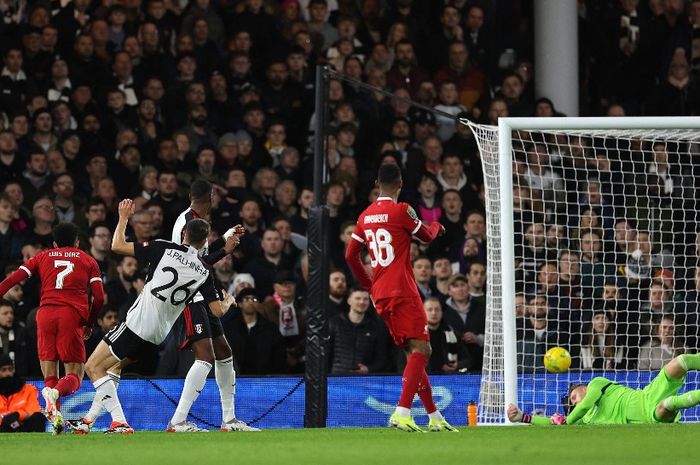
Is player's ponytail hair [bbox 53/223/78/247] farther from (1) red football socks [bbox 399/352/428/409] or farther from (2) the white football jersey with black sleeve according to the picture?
(1) red football socks [bbox 399/352/428/409]

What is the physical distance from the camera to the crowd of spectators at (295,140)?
545 inches

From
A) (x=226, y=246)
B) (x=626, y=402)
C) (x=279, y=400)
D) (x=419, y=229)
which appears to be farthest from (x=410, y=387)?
(x=279, y=400)

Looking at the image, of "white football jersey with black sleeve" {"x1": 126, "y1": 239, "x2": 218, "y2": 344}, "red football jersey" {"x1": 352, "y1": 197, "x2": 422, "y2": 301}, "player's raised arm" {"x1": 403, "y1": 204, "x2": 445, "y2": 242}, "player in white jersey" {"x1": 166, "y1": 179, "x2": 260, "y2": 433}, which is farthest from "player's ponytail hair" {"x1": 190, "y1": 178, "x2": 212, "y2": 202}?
"player's raised arm" {"x1": 403, "y1": 204, "x2": 445, "y2": 242}

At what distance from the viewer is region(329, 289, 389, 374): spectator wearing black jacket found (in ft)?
44.1

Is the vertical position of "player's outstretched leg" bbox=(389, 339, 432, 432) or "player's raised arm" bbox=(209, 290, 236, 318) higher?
"player's raised arm" bbox=(209, 290, 236, 318)

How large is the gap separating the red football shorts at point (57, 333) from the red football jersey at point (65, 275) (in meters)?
0.07

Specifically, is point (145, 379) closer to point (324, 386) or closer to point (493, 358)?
point (324, 386)

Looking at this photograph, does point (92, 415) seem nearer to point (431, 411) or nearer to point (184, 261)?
point (184, 261)

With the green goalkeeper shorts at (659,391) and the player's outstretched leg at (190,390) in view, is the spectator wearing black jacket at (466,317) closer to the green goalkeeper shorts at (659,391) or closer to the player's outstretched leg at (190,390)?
the green goalkeeper shorts at (659,391)

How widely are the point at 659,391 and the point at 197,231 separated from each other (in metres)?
4.13

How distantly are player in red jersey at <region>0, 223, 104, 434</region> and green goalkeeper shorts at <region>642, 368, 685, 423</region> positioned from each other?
15.6 ft

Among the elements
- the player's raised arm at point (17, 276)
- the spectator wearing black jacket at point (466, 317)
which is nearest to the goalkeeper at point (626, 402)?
the spectator wearing black jacket at point (466, 317)

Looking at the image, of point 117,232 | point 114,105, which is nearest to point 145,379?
point 117,232

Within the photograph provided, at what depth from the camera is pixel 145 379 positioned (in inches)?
489
